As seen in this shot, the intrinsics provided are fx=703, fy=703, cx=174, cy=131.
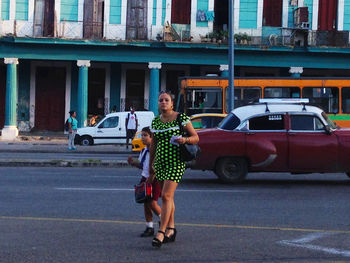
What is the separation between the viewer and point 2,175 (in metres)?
15.7

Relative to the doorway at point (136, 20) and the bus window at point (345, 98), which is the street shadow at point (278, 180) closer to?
the bus window at point (345, 98)

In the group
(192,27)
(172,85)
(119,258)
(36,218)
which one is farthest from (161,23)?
(119,258)

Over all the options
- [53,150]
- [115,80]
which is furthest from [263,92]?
[115,80]

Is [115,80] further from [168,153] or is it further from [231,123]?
[168,153]

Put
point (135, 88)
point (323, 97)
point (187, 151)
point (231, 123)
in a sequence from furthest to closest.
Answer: point (135, 88) → point (323, 97) → point (231, 123) → point (187, 151)

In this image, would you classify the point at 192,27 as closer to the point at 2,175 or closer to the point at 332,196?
the point at 2,175

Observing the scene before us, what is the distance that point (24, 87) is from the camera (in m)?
36.2

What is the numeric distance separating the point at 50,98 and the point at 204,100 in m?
12.6

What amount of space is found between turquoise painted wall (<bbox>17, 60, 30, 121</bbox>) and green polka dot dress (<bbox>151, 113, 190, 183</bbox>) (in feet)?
94.7

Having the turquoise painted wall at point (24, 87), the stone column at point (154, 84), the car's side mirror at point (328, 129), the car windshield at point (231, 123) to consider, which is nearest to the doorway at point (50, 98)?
the turquoise painted wall at point (24, 87)

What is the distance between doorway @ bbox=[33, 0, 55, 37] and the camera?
3375cm

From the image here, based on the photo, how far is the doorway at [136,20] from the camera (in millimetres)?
34281

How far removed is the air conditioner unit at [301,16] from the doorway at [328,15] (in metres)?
1.15

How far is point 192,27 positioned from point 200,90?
9.45m
